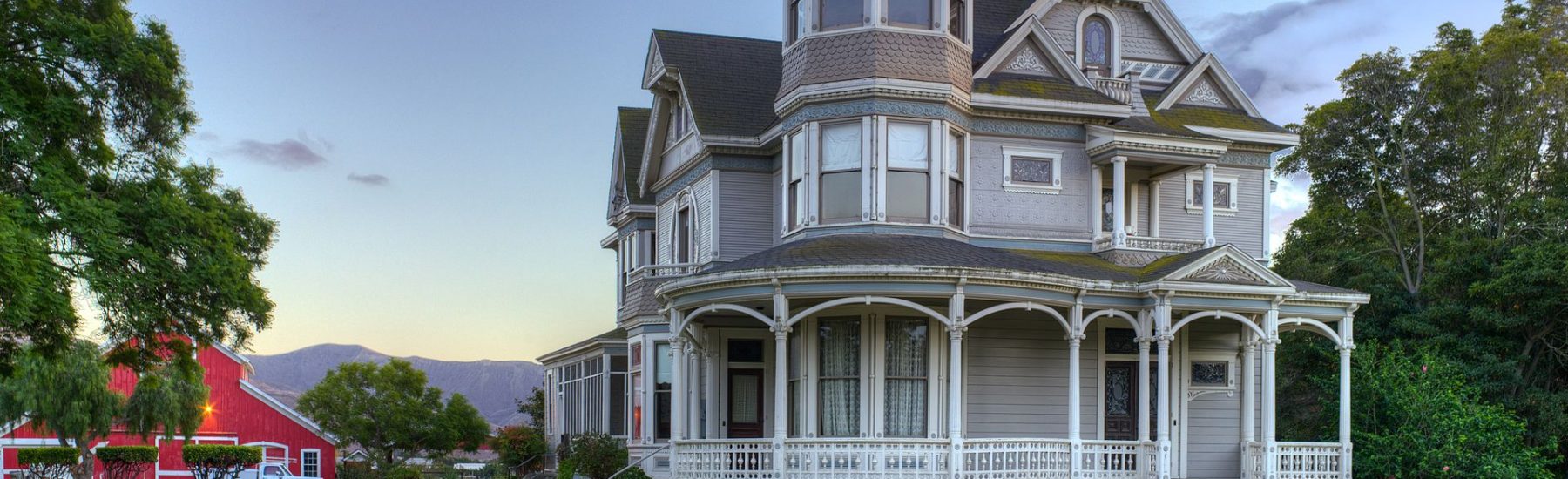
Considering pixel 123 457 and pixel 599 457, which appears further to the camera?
pixel 123 457

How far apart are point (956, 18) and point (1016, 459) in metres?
7.44

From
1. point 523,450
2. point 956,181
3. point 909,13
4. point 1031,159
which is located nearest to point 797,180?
point 956,181

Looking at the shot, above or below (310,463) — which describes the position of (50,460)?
above

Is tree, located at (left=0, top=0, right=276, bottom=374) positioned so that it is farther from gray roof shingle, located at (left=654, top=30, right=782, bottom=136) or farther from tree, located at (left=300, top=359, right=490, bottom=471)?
tree, located at (left=300, top=359, right=490, bottom=471)

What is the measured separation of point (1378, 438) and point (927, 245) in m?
8.25

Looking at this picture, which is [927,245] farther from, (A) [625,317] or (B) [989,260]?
(A) [625,317]

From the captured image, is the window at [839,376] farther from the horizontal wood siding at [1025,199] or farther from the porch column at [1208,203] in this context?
the porch column at [1208,203]

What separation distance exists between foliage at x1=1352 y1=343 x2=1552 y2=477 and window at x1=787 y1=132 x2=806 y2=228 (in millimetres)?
9976

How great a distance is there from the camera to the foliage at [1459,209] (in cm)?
2859

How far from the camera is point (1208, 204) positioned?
25062 mm

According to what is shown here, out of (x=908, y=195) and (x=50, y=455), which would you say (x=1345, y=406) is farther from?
(x=50, y=455)

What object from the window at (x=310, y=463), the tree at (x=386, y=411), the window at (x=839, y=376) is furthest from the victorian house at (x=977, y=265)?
A: the tree at (x=386, y=411)

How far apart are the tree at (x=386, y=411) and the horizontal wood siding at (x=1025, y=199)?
30.4m

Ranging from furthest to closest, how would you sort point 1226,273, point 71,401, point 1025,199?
point 71,401
point 1025,199
point 1226,273
